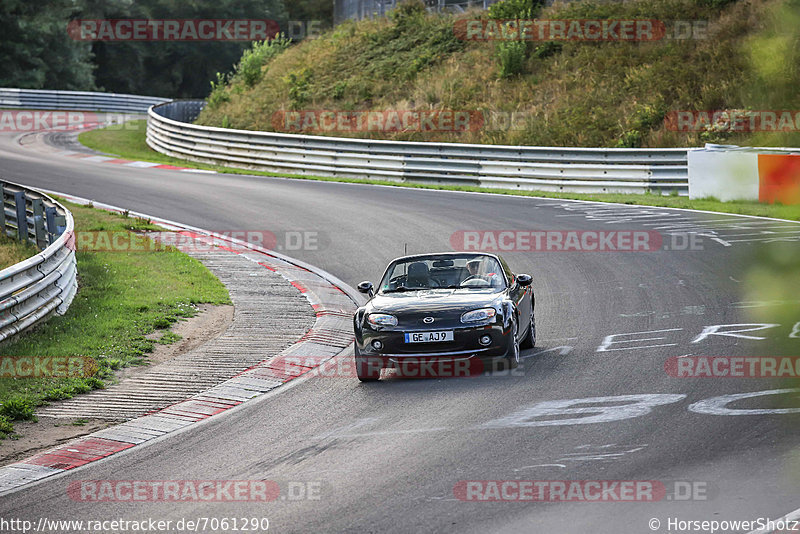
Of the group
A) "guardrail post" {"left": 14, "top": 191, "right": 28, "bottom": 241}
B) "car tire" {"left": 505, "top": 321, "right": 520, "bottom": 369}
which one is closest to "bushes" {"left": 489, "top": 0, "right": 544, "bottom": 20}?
"guardrail post" {"left": 14, "top": 191, "right": 28, "bottom": 241}

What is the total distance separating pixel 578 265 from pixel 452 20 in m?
25.6

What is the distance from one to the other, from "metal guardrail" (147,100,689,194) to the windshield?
14224mm

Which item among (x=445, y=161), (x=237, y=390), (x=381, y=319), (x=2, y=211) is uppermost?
(x=445, y=161)

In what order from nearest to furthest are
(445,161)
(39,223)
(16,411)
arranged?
(16,411) → (39,223) → (445,161)

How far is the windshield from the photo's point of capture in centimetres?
1170

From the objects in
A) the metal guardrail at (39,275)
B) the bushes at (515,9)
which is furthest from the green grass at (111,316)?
the bushes at (515,9)

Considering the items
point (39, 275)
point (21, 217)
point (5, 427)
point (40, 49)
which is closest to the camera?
point (5, 427)

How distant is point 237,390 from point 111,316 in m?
3.57

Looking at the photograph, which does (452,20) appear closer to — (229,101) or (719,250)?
(229,101)

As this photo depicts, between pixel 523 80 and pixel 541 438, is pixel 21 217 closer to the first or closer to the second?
pixel 541 438

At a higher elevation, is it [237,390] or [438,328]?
[438,328]

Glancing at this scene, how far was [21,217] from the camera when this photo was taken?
58.6 ft

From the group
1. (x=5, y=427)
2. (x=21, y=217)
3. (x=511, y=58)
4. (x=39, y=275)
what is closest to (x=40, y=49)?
(x=511, y=58)

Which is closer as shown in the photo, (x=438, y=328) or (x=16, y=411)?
(x=16, y=411)
